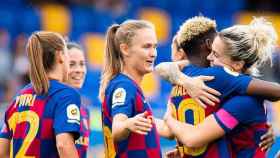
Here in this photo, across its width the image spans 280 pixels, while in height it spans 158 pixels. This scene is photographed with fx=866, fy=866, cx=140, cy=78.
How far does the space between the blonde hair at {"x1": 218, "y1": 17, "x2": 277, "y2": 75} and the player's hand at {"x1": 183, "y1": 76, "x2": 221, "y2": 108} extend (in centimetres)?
23

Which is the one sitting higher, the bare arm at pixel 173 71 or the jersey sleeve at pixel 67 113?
the bare arm at pixel 173 71

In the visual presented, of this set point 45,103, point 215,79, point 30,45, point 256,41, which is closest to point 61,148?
point 45,103

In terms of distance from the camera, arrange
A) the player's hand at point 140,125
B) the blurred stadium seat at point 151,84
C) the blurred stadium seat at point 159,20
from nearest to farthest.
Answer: the player's hand at point 140,125 → the blurred stadium seat at point 151,84 → the blurred stadium seat at point 159,20

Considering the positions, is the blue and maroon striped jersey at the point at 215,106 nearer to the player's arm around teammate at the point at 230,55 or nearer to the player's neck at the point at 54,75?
the player's arm around teammate at the point at 230,55

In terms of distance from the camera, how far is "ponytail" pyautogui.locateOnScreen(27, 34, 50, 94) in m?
5.45

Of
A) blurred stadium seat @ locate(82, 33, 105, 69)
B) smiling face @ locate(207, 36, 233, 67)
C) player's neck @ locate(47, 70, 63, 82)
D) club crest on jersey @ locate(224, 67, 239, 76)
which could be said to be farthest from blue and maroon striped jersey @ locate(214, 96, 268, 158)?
blurred stadium seat @ locate(82, 33, 105, 69)

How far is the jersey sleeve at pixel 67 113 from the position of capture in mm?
5359

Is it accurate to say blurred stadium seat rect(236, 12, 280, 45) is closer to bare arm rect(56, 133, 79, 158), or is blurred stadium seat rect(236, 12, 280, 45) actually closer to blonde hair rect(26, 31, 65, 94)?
blonde hair rect(26, 31, 65, 94)

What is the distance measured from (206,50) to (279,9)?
13042 millimetres

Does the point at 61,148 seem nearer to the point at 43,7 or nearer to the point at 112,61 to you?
the point at 112,61

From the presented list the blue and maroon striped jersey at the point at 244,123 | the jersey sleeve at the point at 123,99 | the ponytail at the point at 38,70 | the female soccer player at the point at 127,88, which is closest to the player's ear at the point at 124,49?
the female soccer player at the point at 127,88

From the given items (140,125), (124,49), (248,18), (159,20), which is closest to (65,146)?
(140,125)

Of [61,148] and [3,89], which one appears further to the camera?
[3,89]

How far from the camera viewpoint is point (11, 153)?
561 cm
